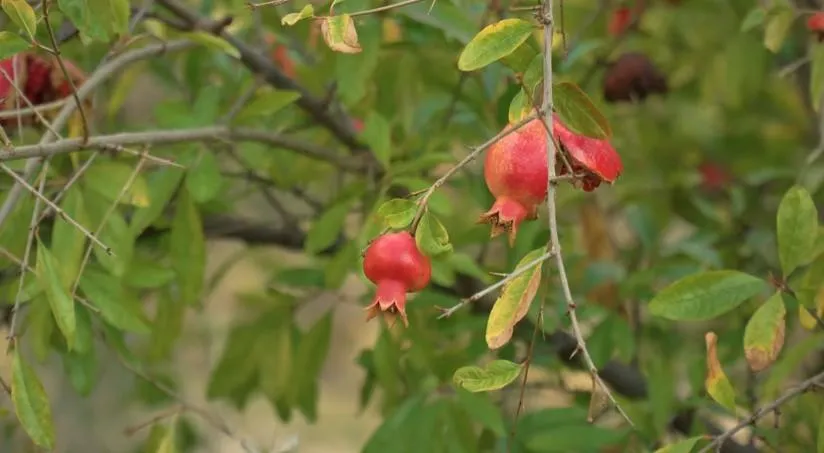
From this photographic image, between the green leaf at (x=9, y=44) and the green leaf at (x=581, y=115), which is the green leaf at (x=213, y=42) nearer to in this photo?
the green leaf at (x=9, y=44)

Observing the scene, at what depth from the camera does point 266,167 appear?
1139 millimetres

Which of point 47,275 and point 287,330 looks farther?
point 287,330

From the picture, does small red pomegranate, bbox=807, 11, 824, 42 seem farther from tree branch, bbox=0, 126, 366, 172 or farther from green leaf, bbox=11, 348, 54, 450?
green leaf, bbox=11, 348, 54, 450

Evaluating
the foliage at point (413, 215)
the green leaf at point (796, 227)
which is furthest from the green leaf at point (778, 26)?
the green leaf at point (796, 227)

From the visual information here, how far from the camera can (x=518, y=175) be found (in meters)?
0.64

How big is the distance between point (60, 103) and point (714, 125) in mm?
1224

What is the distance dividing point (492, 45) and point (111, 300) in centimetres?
44

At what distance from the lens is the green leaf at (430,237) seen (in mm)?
662

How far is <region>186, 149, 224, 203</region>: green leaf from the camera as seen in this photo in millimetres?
987

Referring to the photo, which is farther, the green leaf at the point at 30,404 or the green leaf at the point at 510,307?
the green leaf at the point at 30,404

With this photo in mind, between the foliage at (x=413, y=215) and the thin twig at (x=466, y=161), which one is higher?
the thin twig at (x=466, y=161)

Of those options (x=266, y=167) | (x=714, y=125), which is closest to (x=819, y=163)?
(x=714, y=125)

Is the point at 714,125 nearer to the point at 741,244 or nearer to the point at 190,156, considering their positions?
the point at 741,244

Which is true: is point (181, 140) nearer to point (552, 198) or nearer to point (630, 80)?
point (552, 198)
